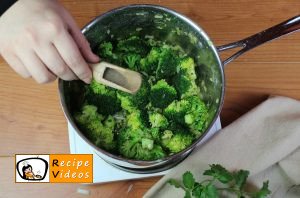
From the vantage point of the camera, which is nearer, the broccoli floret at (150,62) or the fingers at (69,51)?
the fingers at (69,51)

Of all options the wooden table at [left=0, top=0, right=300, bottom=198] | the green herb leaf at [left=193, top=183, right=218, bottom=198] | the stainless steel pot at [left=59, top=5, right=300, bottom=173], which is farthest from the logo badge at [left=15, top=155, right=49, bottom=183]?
the green herb leaf at [left=193, top=183, right=218, bottom=198]

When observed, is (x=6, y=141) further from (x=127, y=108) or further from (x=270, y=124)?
(x=270, y=124)

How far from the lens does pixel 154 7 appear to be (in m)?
0.82

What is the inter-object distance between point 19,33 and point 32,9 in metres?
0.04

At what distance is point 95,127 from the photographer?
0.82m

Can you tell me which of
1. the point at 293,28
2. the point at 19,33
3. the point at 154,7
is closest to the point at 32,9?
the point at 19,33

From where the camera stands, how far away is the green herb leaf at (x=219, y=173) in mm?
775

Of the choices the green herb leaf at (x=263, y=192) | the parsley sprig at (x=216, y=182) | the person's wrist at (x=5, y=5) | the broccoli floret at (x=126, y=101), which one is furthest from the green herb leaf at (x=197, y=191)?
the person's wrist at (x=5, y=5)

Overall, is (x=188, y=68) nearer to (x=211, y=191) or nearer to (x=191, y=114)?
(x=191, y=114)

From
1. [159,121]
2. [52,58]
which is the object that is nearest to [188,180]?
[159,121]

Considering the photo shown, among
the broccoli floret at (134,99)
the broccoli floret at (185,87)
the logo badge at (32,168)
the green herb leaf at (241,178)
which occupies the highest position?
the broccoli floret at (185,87)

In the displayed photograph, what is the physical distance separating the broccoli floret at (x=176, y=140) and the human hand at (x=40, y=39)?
0.87 feet

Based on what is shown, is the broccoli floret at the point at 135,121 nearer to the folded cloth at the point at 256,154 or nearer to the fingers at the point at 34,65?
the folded cloth at the point at 256,154

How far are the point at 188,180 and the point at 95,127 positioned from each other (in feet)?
0.69
